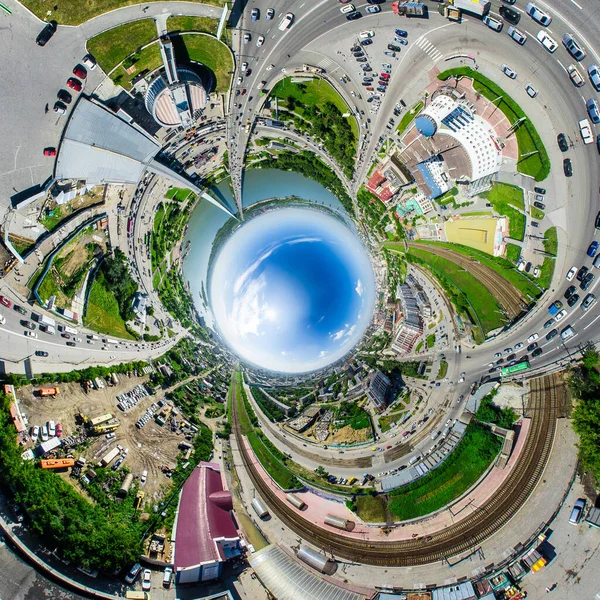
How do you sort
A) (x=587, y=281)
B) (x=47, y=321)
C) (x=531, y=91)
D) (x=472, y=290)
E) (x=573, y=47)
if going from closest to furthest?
1. (x=573, y=47)
2. (x=531, y=91)
3. (x=47, y=321)
4. (x=587, y=281)
5. (x=472, y=290)

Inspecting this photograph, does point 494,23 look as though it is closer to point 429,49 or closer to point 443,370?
point 429,49

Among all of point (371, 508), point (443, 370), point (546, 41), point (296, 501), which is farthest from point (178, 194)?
point (371, 508)

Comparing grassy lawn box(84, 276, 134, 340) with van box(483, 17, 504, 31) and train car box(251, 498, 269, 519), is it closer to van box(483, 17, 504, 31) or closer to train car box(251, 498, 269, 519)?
train car box(251, 498, 269, 519)

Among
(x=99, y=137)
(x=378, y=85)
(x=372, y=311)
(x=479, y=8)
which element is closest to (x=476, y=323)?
(x=372, y=311)

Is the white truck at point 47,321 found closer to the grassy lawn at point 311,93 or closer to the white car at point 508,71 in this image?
the grassy lawn at point 311,93

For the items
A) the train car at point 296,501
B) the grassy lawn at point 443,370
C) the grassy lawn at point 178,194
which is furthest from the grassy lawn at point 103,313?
the grassy lawn at point 443,370

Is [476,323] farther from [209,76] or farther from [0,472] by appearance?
[0,472]
